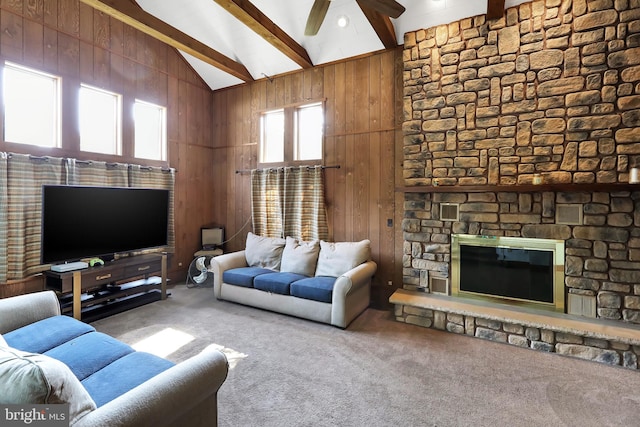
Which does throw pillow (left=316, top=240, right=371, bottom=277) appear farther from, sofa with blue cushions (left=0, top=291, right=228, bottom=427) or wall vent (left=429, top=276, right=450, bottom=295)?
sofa with blue cushions (left=0, top=291, right=228, bottom=427)

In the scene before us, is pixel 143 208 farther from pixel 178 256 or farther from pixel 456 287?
pixel 456 287

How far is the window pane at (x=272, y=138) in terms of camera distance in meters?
5.20

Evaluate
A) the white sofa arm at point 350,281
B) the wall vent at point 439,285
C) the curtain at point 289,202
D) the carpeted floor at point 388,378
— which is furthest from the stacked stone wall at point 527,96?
the carpeted floor at point 388,378

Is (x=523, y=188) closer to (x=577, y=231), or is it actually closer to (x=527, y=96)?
(x=577, y=231)

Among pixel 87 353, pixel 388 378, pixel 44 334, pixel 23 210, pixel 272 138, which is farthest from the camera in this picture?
pixel 272 138

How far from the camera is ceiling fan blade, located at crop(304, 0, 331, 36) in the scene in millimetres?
2729

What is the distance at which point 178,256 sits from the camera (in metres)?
5.32

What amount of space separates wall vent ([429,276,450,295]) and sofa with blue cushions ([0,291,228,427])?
9.39 feet

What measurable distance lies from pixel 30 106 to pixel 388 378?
4914 millimetres

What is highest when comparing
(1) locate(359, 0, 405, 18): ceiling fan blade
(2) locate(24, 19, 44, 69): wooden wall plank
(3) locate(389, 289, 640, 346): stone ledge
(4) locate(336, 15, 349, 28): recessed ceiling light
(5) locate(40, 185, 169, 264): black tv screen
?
(4) locate(336, 15, 349, 28): recessed ceiling light

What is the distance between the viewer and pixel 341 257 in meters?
4.00

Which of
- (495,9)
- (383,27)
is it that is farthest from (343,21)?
(495,9)

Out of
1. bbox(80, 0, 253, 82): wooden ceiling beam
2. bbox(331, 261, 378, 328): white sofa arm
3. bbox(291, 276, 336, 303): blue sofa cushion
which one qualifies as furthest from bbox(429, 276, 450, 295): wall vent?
bbox(80, 0, 253, 82): wooden ceiling beam

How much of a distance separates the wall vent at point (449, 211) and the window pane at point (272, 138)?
2707 mm
